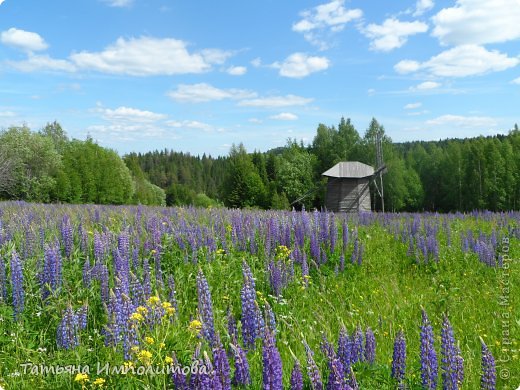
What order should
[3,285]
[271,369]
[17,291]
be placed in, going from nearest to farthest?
1. [271,369]
2. [17,291]
3. [3,285]

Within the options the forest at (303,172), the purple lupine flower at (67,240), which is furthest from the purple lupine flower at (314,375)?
Answer: the forest at (303,172)

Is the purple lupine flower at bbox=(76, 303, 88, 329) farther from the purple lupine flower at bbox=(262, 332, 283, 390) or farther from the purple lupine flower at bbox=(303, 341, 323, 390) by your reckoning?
the purple lupine flower at bbox=(303, 341, 323, 390)

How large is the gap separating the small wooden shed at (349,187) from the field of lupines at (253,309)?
1004 inches

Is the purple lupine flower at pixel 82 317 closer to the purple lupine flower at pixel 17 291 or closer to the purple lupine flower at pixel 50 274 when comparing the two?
the purple lupine flower at pixel 17 291

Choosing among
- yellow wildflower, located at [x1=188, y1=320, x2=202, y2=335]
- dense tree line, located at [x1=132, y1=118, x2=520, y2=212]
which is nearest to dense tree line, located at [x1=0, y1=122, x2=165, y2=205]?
dense tree line, located at [x1=132, y1=118, x2=520, y2=212]

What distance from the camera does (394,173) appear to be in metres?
69.2

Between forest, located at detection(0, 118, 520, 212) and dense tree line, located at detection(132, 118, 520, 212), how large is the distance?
0.15 m

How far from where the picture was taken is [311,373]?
3.38 meters

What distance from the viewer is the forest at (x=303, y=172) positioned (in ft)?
201

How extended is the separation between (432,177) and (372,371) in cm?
7963

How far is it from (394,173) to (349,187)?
33940mm

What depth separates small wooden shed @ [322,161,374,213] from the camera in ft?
124

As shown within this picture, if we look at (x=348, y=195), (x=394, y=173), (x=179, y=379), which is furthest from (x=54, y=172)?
(x=179, y=379)

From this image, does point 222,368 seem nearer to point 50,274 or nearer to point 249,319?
point 249,319
